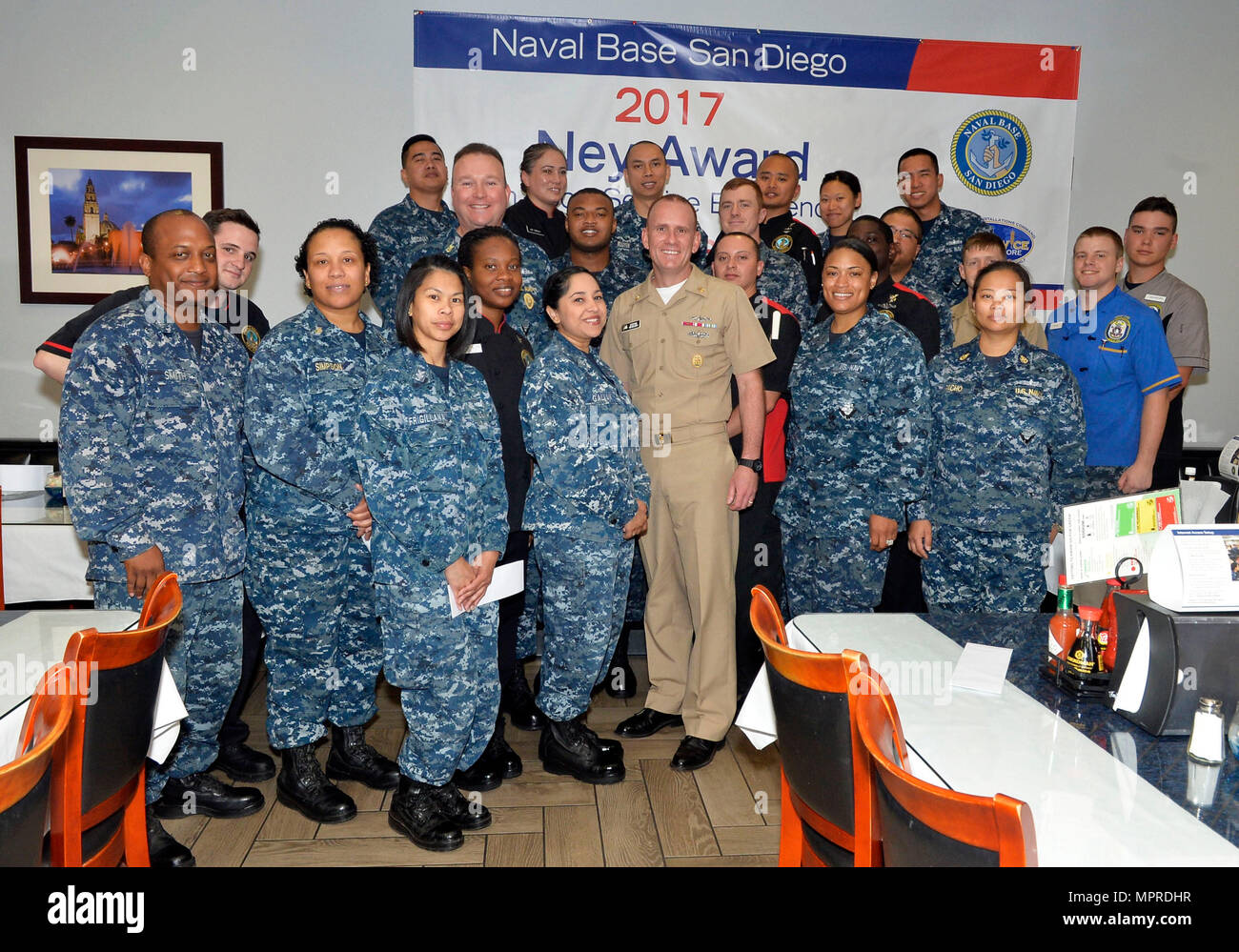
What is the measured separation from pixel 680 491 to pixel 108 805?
6.38ft

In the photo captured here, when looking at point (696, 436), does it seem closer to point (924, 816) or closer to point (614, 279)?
point (614, 279)

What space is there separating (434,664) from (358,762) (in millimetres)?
746

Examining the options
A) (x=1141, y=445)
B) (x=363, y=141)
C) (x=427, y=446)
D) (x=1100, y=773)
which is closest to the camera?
(x=1100, y=773)

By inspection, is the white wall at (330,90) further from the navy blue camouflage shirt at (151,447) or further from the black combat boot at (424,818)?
the black combat boot at (424,818)

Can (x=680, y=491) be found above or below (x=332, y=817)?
above

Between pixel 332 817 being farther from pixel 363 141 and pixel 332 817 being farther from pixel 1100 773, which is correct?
pixel 363 141

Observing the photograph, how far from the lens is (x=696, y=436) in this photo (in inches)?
126

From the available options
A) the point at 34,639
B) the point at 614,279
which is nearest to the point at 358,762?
the point at 34,639

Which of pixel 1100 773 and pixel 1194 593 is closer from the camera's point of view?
pixel 1100 773

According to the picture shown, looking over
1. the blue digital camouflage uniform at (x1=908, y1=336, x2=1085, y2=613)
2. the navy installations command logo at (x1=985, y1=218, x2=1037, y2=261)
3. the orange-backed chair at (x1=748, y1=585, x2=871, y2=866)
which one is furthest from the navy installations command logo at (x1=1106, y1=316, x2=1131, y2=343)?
the orange-backed chair at (x1=748, y1=585, x2=871, y2=866)

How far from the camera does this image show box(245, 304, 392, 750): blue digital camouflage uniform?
2654 millimetres
